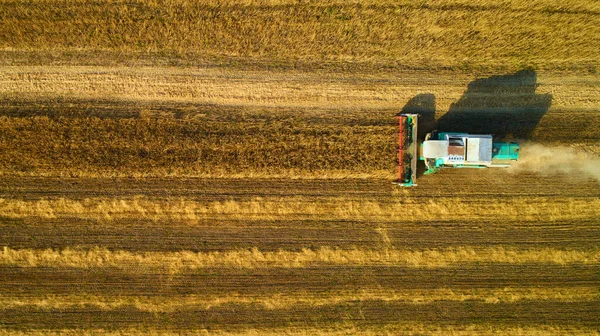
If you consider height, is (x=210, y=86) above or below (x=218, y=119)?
above

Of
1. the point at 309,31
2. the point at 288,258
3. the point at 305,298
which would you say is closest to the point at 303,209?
the point at 288,258

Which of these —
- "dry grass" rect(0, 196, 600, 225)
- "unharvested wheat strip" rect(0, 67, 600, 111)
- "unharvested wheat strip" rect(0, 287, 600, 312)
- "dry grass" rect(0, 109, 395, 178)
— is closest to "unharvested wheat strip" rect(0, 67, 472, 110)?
"unharvested wheat strip" rect(0, 67, 600, 111)

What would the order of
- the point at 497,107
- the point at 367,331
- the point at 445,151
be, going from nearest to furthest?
the point at 445,151
the point at 367,331
the point at 497,107

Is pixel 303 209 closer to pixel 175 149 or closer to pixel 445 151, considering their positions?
pixel 175 149

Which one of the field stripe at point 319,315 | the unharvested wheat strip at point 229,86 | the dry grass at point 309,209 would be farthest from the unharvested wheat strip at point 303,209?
the unharvested wheat strip at point 229,86

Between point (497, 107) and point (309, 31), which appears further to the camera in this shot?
point (497, 107)

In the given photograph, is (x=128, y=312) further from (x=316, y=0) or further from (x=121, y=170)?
(x=316, y=0)
